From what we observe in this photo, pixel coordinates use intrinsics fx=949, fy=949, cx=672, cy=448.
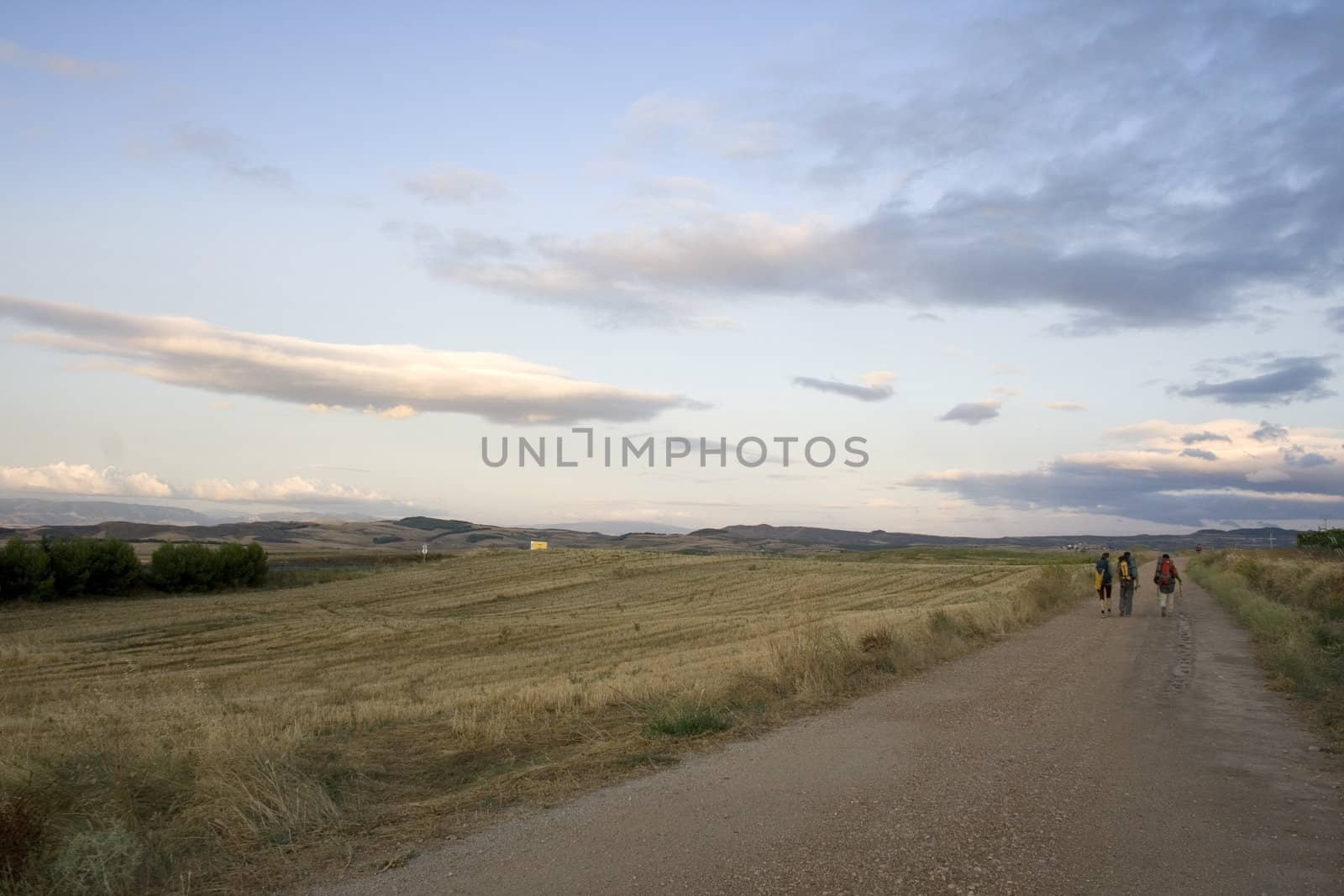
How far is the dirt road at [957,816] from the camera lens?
5.47 metres

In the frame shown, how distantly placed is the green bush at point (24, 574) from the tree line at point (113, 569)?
0.12 ft

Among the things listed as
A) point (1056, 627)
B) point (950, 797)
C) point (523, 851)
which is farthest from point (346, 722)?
point (1056, 627)

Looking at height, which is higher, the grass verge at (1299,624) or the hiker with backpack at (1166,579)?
the hiker with backpack at (1166,579)

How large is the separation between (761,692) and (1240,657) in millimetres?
10270

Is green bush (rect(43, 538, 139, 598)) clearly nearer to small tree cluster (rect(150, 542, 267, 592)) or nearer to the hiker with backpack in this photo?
small tree cluster (rect(150, 542, 267, 592))

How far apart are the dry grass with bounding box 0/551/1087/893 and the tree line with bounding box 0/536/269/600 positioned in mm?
12471

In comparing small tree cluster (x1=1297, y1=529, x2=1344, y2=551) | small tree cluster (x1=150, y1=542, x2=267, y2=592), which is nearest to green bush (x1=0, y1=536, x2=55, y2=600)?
small tree cluster (x1=150, y1=542, x2=267, y2=592)

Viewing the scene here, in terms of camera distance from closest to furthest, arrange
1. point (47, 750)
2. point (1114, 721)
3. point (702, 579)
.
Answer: point (47, 750) → point (1114, 721) → point (702, 579)

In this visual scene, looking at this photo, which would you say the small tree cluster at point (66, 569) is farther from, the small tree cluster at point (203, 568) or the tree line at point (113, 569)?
the small tree cluster at point (203, 568)

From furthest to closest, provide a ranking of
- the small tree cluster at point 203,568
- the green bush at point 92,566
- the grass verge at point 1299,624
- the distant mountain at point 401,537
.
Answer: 1. the distant mountain at point 401,537
2. the small tree cluster at point 203,568
3. the green bush at point 92,566
4. the grass verge at point 1299,624

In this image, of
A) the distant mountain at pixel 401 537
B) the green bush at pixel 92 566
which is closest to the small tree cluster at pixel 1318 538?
the distant mountain at pixel 401 537

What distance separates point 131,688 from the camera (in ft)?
67.8

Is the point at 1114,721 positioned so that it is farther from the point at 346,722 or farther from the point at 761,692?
the point at 346,722

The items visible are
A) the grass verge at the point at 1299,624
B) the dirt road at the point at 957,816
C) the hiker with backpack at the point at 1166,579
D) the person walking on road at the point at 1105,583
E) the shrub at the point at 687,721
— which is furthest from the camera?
the person walking on road at the point at 1105,583
